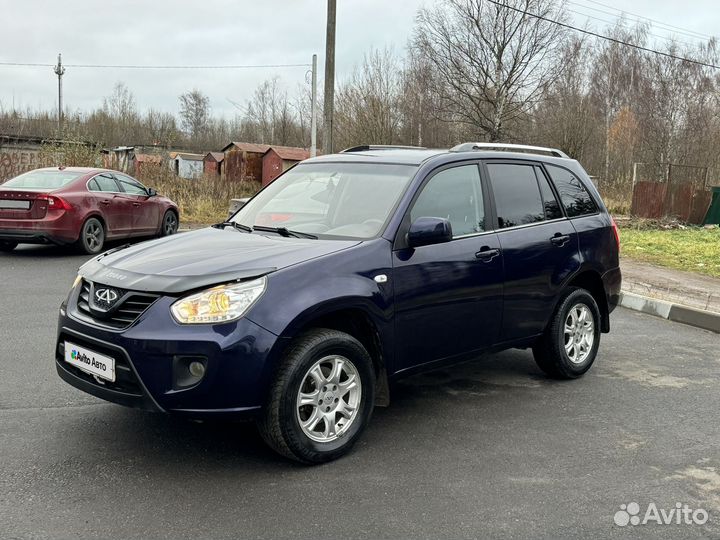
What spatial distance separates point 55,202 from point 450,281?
28.3ft

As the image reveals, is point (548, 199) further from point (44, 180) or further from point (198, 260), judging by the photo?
point (44, 180)

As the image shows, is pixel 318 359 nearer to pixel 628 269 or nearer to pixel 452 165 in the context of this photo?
pixel 452 165

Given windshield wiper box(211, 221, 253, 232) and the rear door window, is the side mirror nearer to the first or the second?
windshield wiper box(211, 221, 253, 232)

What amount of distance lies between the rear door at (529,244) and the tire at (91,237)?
8486 millimetres

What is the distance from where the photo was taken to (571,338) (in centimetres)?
536

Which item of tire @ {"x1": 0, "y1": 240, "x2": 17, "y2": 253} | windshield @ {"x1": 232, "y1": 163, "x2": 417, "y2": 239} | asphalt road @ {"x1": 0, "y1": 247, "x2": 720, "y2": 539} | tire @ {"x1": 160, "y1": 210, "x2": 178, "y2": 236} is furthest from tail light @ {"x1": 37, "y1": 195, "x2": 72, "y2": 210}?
windshield @ {"x1": 232, "y1": 163, "x2": 417, "y2": 239}

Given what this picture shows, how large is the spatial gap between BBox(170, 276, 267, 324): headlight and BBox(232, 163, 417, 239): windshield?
3.07 ft

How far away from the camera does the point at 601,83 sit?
169 ft

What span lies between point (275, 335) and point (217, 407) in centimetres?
46

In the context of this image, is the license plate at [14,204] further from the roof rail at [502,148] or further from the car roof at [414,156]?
the roof rail at [502,148]

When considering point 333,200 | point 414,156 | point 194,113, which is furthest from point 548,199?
point 194,113

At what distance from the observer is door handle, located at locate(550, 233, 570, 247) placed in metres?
5.07

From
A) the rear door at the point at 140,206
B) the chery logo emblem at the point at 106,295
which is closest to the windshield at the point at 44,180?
the rear door at the point at 140,206

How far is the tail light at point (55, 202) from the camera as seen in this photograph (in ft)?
34.9
